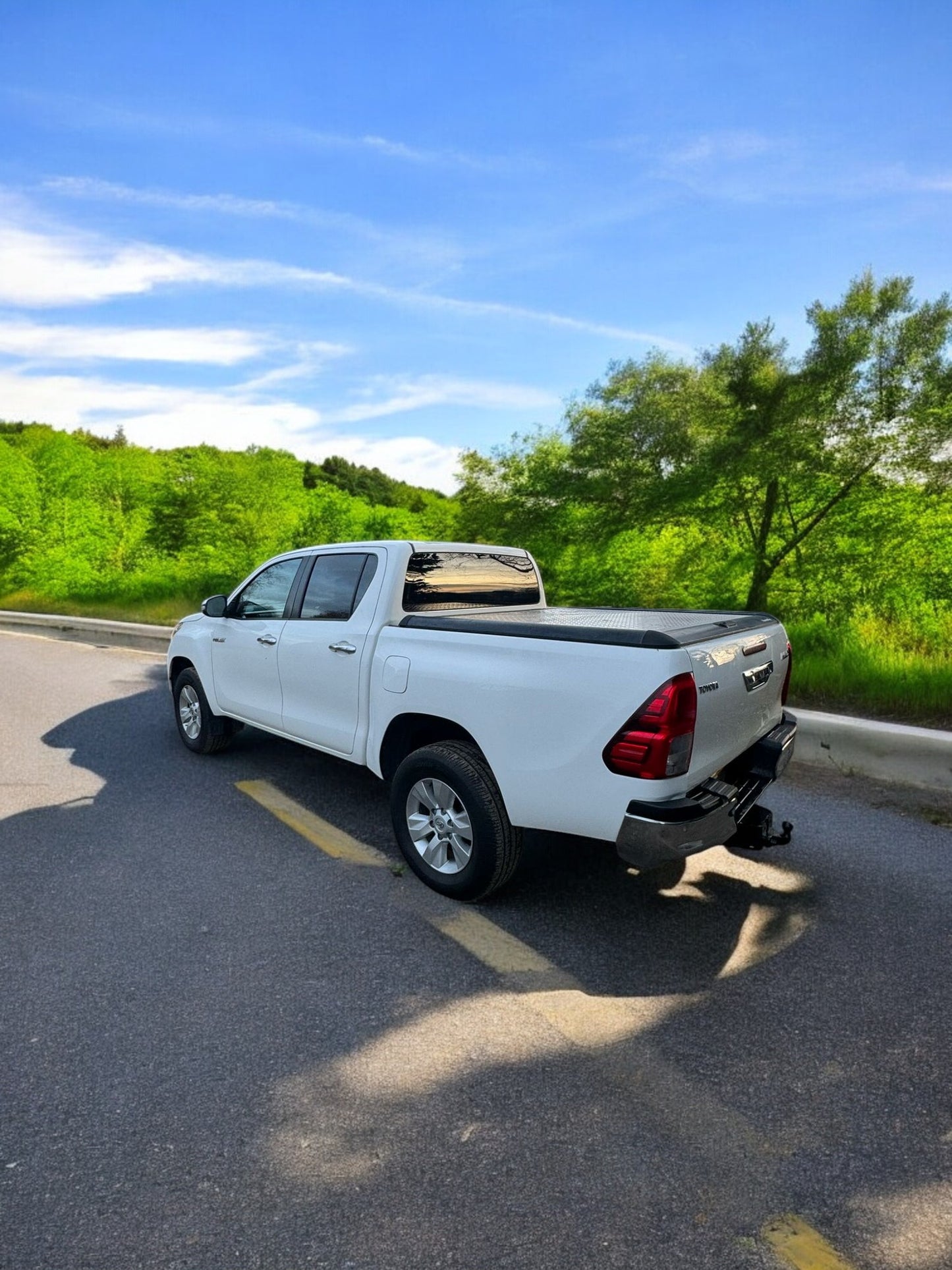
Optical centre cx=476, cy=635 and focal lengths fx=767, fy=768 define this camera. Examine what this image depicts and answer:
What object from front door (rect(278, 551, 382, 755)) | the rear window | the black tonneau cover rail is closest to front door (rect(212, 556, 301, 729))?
front door (rect(278, 551, 382, 755))

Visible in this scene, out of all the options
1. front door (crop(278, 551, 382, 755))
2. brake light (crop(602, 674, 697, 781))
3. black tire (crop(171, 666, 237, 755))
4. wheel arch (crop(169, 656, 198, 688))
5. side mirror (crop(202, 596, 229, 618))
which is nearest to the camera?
brake light (crop(602, 674, 697, 781))

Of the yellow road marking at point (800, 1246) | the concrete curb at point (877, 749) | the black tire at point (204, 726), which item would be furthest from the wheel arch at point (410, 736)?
the concrete curb at point (877, 749)

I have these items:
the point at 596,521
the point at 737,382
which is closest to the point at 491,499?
the point at 596,521

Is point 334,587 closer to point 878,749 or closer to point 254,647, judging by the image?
point 254,647

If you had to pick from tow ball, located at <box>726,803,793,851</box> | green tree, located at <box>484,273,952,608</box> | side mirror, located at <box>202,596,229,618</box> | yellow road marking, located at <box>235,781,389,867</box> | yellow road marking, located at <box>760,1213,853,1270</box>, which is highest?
green tree, located at <box>484,273,952,608</box>

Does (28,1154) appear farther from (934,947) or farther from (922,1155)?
(934,947)

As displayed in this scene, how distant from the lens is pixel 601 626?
3602 mm

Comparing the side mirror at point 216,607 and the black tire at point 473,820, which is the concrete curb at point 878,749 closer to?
the black tire at point 473,820

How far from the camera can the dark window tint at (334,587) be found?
475 centimetres

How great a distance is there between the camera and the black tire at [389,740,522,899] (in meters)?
3.61

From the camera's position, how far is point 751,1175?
85.3 inches

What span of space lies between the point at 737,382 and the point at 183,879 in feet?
35.5

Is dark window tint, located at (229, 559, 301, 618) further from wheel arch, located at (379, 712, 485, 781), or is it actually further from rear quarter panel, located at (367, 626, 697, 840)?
rear quarter panel, located at (367, 626, 697, 840)

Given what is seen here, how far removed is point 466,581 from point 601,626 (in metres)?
1.50
